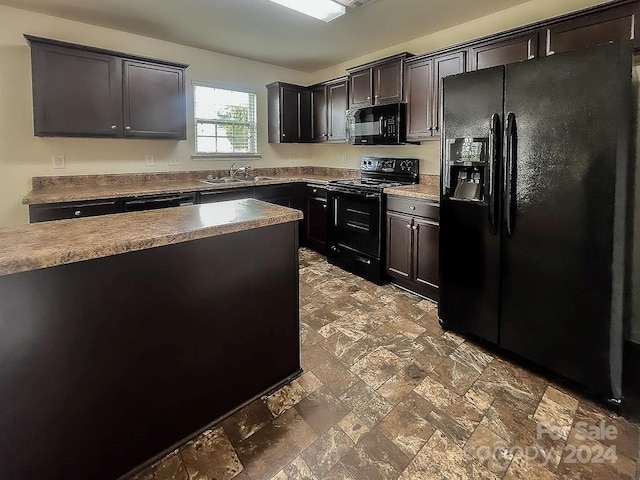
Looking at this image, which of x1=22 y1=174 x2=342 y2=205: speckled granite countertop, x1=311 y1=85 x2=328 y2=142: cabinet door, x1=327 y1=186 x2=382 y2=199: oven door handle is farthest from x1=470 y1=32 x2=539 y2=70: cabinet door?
x1=311 y1=85 x2=328 y2=142: cabinet door

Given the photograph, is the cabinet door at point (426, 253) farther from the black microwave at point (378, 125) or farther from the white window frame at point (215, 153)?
the white window frame at point (215, 153)

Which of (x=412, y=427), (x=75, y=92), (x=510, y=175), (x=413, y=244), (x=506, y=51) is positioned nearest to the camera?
(x=412, y=427)

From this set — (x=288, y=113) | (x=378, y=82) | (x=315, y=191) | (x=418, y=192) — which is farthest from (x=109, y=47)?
(x=418, y=192)

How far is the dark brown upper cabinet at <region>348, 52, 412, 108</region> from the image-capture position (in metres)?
3.68

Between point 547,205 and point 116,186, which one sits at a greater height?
point 116,186

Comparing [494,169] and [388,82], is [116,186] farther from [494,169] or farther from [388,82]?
[494,169]

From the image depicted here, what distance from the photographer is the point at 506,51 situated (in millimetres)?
2785

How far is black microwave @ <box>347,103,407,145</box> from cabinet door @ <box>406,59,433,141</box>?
0.09 meters

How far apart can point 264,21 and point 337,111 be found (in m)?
1.50

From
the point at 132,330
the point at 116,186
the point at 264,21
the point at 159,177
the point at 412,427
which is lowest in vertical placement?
the point at 412,427

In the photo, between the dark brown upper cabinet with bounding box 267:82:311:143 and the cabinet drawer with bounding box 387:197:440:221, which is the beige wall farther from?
the cabinet drawer with bounding box 387:197:440:221

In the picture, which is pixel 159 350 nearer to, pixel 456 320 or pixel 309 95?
pixel 456 320

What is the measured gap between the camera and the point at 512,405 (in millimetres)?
1854

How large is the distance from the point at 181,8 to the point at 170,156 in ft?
5.27
